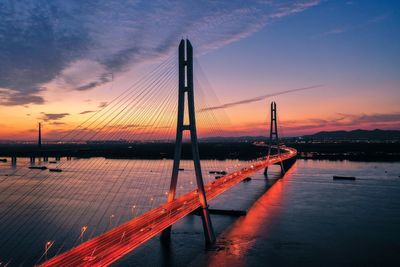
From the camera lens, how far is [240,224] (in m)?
32.5

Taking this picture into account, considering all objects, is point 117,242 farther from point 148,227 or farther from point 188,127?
point 188,127

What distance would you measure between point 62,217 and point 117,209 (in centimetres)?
575

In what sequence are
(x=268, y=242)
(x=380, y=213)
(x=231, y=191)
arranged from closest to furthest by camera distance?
(x=268, y=242)
(x=380, y=213)
(x=231, y=191)

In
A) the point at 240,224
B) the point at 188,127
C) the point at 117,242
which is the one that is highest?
the point at 188,127

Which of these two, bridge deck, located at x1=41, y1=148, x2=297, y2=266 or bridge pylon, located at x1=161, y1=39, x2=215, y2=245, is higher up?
bridge pylon, located at x1=161, y1=39, x2=215, y2=245

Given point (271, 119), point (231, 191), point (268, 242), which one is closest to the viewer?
point (268, 242)

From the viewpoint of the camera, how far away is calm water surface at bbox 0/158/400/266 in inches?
931

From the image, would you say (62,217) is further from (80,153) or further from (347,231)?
(80,153)

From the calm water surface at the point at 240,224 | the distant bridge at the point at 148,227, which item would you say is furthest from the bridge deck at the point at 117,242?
the calm water surface at the point at 240,224

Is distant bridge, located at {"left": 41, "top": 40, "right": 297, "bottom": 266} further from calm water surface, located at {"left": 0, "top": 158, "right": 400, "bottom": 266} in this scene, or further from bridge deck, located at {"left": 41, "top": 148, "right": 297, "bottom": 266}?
calm water surface, located at {"left": 0, "top": 158, "right": 400, "bottom": 266}

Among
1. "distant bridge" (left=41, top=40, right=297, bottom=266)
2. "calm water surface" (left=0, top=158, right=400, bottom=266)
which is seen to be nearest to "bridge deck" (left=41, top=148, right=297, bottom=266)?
"distant bridge" (left=41, top=40, right=297, bottom=266)

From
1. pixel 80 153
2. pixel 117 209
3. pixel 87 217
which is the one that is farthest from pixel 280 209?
pixel 80 153

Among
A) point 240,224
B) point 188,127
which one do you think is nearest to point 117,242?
point 188,127

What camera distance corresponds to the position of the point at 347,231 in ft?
101
